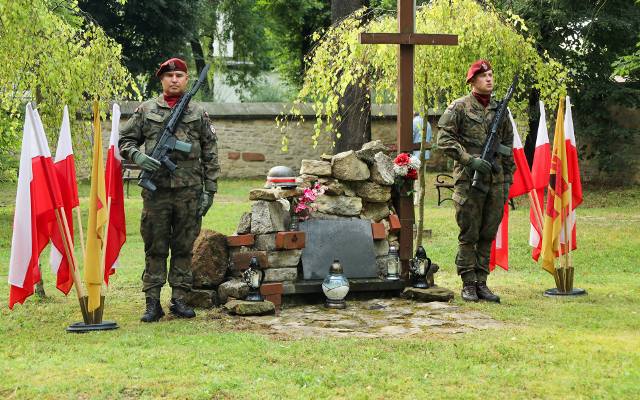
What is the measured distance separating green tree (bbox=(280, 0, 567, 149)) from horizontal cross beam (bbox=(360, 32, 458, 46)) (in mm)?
3156

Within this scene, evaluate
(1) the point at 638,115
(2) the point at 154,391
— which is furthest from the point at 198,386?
(1) the point at 638,115

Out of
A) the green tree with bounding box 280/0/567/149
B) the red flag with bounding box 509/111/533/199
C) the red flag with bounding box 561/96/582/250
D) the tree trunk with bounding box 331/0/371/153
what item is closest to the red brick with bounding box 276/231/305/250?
the red flag with bounding box 509/111/533/199

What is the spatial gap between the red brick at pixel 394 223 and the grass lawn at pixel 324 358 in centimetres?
90

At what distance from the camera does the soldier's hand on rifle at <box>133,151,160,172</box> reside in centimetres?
730

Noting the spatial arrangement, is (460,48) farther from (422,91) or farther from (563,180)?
(563,180)

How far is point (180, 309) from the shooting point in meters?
7.70

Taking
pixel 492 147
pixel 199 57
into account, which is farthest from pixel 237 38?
pixel 492 147

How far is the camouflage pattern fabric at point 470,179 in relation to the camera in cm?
842

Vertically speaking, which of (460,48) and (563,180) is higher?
(460,48)

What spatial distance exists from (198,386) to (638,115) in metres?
17.1

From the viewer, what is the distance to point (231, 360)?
607cm

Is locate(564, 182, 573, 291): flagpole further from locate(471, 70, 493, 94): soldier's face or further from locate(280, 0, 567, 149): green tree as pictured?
locate(280, 0, 567, 149): green tree

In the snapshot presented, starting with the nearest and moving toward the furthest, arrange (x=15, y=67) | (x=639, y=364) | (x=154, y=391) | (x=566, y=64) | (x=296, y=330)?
(x=154, y=391) < (x=639, y=364) < (x=296, y=330) < (x=15, y=67) < (x=566, y=64)

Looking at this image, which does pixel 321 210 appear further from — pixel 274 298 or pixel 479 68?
pixel 479 68
